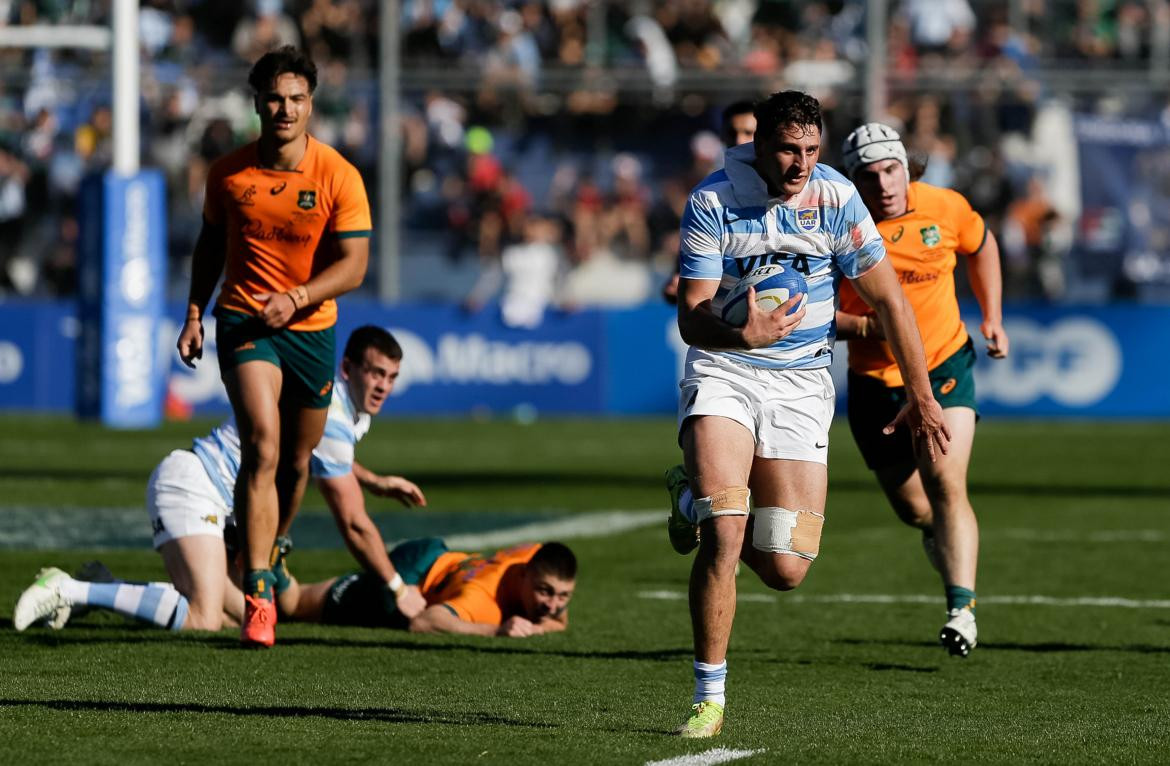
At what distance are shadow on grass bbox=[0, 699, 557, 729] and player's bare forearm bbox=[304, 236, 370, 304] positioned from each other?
2.04 meters

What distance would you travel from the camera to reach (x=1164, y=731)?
21.4 ft

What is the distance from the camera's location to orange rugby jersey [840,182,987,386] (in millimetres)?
8648

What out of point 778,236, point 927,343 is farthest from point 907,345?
point 927,343

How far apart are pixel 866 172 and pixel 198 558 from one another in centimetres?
330

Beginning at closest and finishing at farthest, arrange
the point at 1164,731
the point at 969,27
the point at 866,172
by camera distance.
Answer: the point at 1164,731 → the point at 866,172 → the point at 969,27

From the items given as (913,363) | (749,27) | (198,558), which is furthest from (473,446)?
(913,363)

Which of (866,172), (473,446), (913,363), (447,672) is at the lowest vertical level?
(473,446)

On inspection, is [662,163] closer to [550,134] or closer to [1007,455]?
[550,134]

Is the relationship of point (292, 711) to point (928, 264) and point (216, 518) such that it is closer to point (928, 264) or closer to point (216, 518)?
point (216, 518)

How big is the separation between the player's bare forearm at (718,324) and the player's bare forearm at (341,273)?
2.23m

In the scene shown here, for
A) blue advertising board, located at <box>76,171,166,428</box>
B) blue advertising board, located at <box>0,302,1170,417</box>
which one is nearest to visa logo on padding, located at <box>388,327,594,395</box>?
blue advertising board, located at <box>0,302,1170,417</box>

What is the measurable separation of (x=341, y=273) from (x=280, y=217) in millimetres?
349

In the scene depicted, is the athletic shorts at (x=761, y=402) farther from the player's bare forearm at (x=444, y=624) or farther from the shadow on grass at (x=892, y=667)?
the player's bare forearm at (x=444, y=624)

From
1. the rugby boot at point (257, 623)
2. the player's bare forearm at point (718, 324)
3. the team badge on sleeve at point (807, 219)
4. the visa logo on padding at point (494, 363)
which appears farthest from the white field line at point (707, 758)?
the visa logo on padding at point (494, 363)
